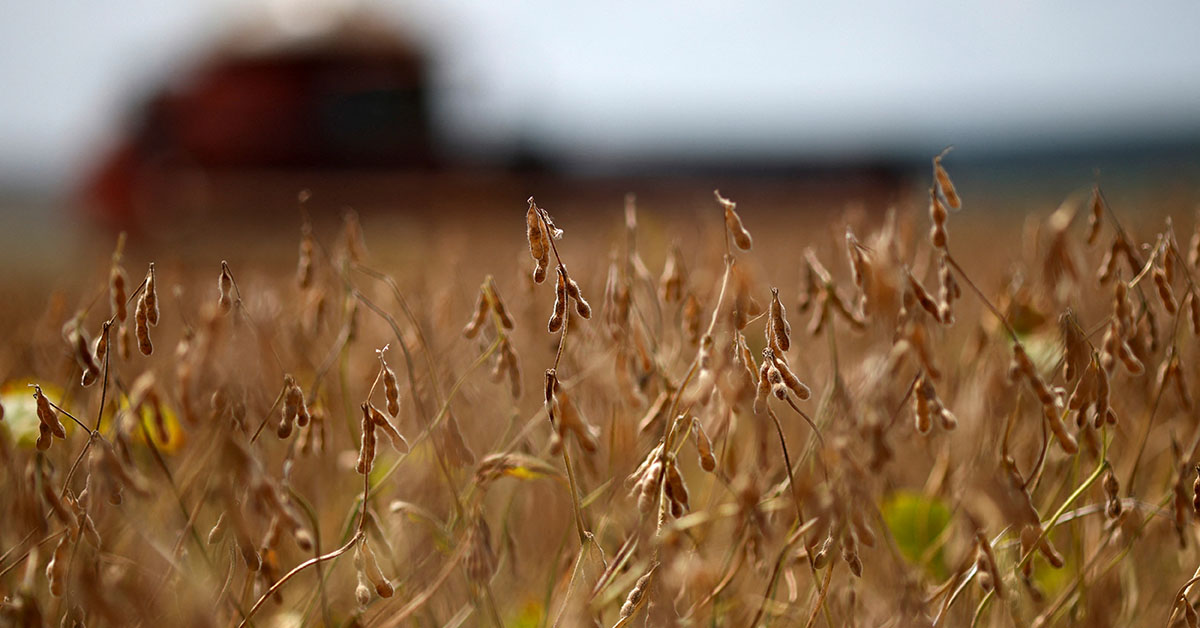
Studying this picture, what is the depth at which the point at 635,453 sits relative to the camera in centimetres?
77

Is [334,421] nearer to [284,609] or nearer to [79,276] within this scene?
[284,609]

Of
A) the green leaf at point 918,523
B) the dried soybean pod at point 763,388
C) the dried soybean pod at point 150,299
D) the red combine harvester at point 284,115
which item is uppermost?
the dried soybean pod at point 763,388

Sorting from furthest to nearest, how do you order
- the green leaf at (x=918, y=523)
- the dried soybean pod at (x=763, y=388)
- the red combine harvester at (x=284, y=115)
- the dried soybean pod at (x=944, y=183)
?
the red combine harvester at (x=284, y=115) → the green leaf at (x=918, y=523) → the dried soybean pod at (x=944, y=183) → the dried soybean pod at (x=763, y=388)

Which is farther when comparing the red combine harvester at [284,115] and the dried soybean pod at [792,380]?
the red combine harvester at [284,115]

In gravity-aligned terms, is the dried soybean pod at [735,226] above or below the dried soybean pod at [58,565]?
above

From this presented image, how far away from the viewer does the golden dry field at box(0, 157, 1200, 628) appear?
1.62 feet

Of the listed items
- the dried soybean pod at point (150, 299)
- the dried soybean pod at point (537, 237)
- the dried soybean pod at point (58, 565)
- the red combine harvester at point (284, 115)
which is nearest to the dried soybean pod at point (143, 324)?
the dried soybean pod at point (150, 299)

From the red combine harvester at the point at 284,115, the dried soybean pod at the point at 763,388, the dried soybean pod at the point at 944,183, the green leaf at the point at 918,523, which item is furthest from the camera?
the red combine harvester at the point at 284,115

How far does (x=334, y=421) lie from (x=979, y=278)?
1.78 m

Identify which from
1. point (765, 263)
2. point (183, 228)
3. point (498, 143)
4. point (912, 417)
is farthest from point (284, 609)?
point (498, 143)

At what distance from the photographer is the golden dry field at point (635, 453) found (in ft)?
1.62

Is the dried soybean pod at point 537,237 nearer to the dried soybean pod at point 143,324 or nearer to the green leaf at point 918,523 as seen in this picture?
the dried soybean pod at point 143,324

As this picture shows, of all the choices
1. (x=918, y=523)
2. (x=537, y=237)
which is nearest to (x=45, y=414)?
(x=537, y=237)

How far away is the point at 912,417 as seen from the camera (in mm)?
820
